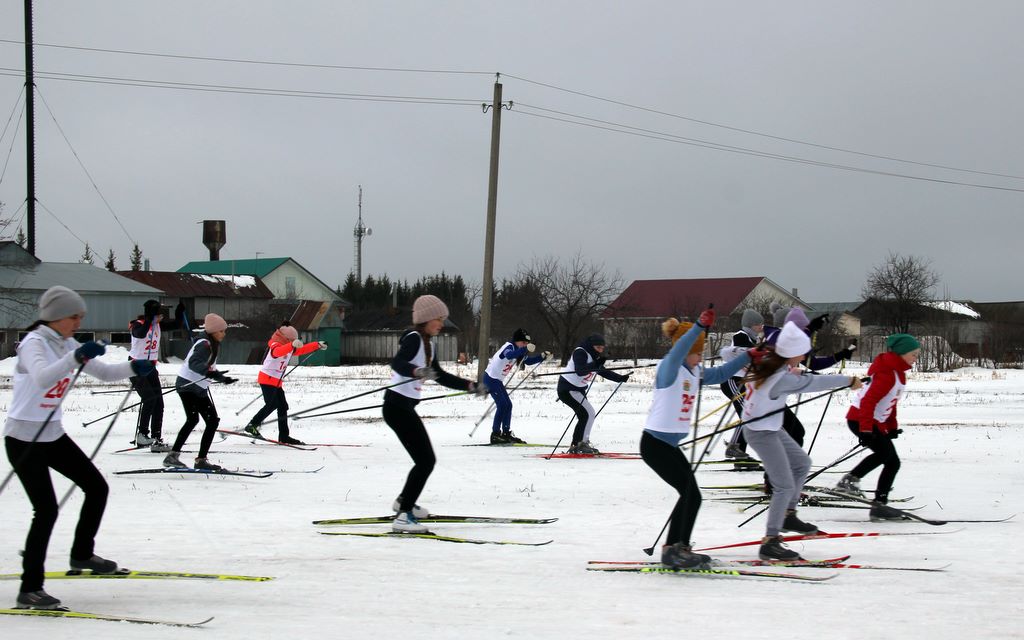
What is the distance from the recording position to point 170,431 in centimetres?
1641

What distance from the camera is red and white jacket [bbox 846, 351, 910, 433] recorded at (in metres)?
8.30

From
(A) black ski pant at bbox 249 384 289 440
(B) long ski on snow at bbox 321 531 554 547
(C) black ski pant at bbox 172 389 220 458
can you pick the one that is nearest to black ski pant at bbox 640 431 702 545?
(B) long ski on snow at bbox 321 531 554 547

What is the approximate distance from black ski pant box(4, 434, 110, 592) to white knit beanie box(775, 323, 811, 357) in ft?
14.9

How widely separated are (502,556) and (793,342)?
2532 mm

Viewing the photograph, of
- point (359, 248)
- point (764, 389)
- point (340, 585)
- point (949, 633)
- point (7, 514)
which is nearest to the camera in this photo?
point (949, 633)

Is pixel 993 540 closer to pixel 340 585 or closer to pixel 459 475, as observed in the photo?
pixel 340 585

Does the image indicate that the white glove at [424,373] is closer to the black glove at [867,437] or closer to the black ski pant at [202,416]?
the black glove at [867,437]

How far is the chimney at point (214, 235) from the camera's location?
82.1 m

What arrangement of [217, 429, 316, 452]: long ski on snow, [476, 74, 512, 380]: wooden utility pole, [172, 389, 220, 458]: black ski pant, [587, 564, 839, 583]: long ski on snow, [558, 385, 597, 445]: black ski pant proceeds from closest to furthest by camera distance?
[587, 564, 839, 583]: long ski on snow, [172, 389, 220, 458]: black ski pant, [558, 385, 597, 445]: black ski pant, [217, 429, 316, 452]: long ski on snow, [476, 74, 512, 380]: wooden utility pole

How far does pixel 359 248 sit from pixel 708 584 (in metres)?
90.8

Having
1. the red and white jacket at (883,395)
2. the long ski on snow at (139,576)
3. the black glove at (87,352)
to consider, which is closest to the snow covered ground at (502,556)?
the long ski on snow at (139,576)

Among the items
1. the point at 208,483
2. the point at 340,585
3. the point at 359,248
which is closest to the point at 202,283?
the point at 359,248

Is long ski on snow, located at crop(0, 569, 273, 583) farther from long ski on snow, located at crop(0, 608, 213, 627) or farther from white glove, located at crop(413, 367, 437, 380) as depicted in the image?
white glove, located at crop(413, 367, 437, 380)

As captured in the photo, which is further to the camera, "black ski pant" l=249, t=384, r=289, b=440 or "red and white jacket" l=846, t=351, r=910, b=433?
"black ski pant" l=249, t=384, r=289, b=440
